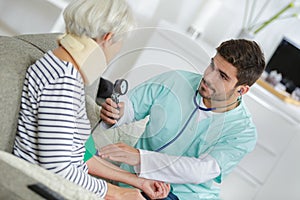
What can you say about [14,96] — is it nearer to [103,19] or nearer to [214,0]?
[103,19]

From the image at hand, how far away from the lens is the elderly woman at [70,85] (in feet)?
3.31

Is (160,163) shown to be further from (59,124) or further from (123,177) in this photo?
(59,124)

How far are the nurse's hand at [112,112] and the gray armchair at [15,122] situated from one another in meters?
0.05

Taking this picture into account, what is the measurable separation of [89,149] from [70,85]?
185mm

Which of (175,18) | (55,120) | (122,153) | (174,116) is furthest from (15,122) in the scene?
(175,18)

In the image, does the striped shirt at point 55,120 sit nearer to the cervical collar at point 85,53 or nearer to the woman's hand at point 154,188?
the cervical collar at point 85,53

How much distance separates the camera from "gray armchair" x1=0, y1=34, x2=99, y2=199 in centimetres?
91

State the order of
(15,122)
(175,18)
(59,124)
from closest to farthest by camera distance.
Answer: (59,124), (15,122), (175,18)

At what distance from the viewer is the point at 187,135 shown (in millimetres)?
1089

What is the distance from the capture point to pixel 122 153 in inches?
42.8

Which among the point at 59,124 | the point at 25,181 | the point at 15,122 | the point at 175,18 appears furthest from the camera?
the point at 175,18

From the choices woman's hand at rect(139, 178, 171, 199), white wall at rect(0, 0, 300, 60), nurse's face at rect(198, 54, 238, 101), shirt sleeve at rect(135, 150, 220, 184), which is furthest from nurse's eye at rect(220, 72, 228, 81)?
white wall at rect(0, 0, 300, 60)

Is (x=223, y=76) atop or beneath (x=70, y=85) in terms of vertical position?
atop

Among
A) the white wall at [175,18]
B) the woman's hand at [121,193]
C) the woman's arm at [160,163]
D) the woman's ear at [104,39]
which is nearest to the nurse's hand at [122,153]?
the woman's arm at [160,163]
